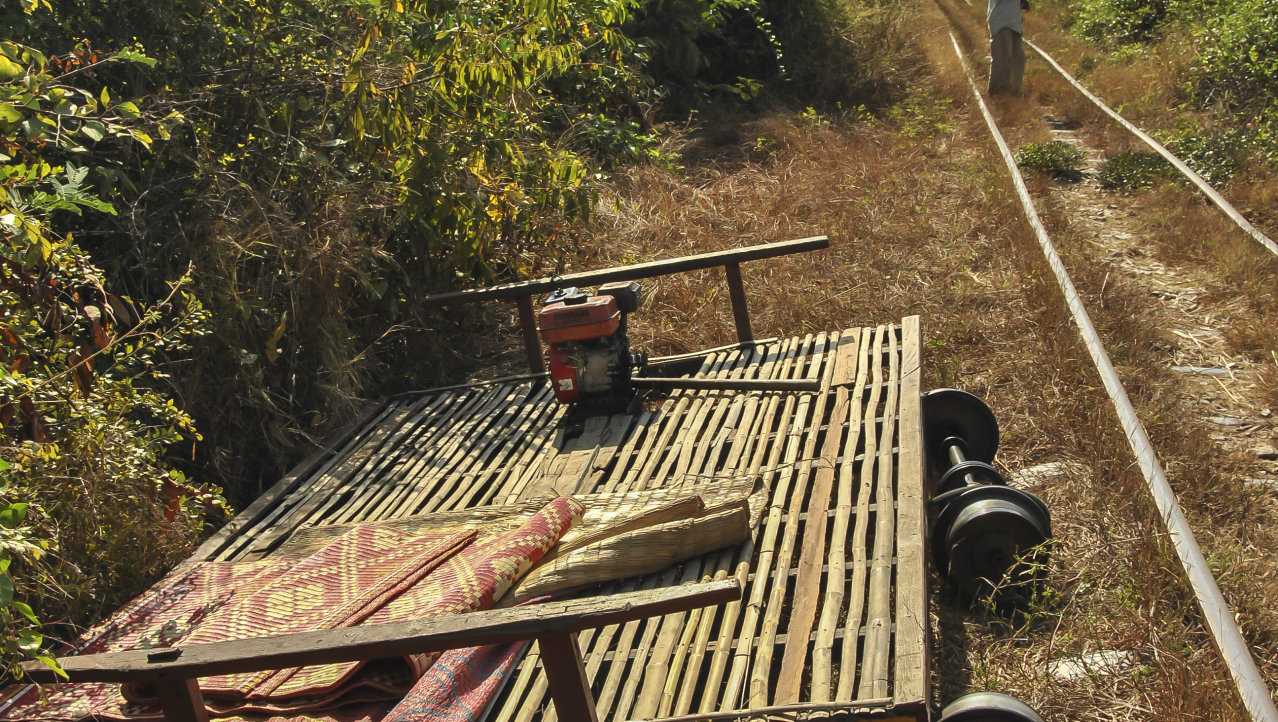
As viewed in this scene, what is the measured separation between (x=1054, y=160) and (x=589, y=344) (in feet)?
21.9

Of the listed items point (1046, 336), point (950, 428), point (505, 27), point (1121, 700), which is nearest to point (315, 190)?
point (505, 27)

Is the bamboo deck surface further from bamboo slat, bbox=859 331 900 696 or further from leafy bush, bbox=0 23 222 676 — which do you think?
leafy bush, bbox=0 23 222 676

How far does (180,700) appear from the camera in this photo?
2627 mm

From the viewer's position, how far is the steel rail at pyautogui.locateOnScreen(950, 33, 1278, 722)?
3127 mm

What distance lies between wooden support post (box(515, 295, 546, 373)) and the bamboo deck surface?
155 mm

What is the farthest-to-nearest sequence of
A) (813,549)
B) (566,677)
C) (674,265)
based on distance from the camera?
(674,265) → (813,549) → (566,677)

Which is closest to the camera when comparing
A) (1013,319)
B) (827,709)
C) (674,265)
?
(827,709)

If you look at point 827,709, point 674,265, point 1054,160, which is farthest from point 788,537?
point 1054,160

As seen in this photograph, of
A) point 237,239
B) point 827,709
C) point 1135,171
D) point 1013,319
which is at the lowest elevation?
point 1013,319

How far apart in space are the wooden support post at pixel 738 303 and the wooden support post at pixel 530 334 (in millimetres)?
1143

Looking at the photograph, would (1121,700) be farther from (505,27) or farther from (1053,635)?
(505,27)

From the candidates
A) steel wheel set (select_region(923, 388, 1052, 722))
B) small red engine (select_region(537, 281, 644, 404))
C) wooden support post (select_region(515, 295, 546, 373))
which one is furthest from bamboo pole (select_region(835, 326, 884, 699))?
wooden support post (select_region(515, 295, 546, 373))

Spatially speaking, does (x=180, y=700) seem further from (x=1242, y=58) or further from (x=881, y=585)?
(x=1242, y=58)

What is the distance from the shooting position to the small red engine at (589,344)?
17.4 feet
